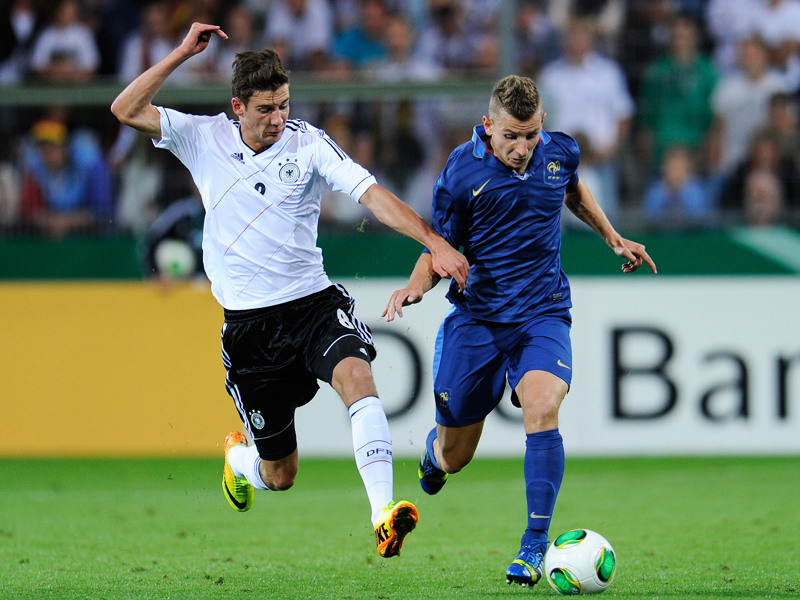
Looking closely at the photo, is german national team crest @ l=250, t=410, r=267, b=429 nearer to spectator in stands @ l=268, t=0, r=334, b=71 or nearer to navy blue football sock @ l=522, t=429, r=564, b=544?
navy blue football sock @ l=522, t=429, r=564, b=544

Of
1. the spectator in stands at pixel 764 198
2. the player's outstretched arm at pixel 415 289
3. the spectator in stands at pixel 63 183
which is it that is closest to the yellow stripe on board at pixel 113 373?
the spectator in stands at pixel 63 183

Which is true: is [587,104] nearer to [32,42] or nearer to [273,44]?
[273,44]

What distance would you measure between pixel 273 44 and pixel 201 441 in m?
3.87

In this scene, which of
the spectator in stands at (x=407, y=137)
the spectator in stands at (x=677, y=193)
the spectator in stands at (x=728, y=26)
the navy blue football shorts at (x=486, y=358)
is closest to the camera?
the navy blue football shorts at (x=486, y=358)

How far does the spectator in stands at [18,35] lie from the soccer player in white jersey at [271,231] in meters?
6.49

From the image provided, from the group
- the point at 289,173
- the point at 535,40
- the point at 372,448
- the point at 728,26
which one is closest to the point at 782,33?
the point at 728,26

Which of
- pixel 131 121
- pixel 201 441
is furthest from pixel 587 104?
pixel 131 121

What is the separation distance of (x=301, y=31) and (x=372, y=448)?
7.37 meters

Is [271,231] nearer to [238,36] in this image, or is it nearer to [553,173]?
[553,173]

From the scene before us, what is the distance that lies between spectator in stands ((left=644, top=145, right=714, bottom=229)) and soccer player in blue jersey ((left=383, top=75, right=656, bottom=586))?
16.0 ft

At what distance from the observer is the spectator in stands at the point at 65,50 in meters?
11.9

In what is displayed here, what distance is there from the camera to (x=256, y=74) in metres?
5.80

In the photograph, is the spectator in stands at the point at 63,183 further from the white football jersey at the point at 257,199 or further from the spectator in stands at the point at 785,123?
the spectator in stands at the point at 785,123

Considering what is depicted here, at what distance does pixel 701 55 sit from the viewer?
1166 cm
